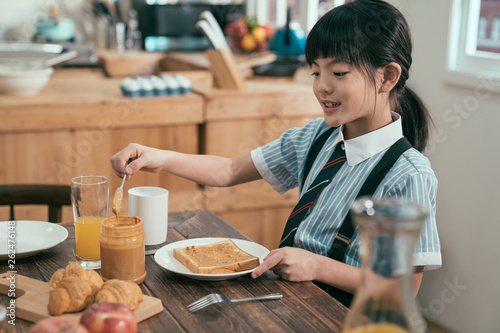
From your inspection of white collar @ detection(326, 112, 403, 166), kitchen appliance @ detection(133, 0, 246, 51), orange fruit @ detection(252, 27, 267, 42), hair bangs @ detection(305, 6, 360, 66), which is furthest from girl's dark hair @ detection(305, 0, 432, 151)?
kitchen appliance @ detection(133, 0, 246, 51)

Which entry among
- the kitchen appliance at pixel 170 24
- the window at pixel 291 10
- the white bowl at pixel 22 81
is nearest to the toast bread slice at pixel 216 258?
the white bowl at pixel 22 81

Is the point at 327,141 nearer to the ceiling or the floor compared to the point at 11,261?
nearer to the ceiling

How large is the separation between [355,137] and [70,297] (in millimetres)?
764

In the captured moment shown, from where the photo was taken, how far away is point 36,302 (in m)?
1.05

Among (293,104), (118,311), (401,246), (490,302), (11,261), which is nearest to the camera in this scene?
(401,246)

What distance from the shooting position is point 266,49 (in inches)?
156

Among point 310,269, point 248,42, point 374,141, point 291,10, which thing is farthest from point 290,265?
point 248,42

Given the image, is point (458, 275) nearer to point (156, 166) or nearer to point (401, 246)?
point (156, 166)

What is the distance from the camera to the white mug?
→ 138 cm

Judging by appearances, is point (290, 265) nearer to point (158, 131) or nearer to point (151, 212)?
point (151, 212)

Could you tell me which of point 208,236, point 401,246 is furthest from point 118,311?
point 208,236

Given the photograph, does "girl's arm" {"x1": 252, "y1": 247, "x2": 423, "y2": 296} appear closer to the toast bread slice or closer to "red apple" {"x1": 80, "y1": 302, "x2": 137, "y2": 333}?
the toast bread slice

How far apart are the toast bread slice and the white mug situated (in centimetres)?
13

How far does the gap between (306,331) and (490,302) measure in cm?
150
